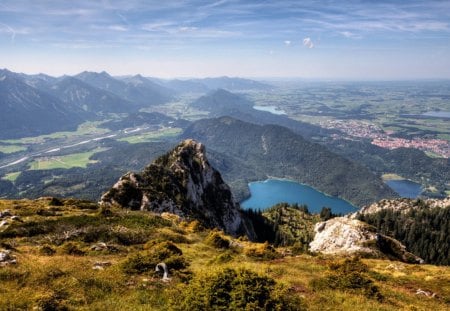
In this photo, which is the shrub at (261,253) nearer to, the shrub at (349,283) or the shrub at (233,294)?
the shrub at (349,283)

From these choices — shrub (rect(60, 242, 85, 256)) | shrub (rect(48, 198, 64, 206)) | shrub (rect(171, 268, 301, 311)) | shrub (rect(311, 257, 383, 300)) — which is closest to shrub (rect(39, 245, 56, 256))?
shrub (rect(60, 242, 85, 256))

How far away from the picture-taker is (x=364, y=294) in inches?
1281

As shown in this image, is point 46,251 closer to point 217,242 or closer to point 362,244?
point 217,242

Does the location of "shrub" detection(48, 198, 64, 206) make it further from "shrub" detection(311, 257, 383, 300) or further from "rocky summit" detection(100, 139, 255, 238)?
"shrub" detection(311, 257, 383, 300)

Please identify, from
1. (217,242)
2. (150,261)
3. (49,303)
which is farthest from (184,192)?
(49,303)

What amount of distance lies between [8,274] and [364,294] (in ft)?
105

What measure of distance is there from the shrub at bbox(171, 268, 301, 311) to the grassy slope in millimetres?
2926

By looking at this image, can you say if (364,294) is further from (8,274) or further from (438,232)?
(438,232)

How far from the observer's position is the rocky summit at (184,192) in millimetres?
95125

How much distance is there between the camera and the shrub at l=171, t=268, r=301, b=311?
22938 mm

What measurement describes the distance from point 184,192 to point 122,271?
86491 millimetres

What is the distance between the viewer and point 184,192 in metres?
120

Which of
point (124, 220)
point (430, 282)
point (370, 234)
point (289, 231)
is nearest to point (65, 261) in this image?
point (124, 220)

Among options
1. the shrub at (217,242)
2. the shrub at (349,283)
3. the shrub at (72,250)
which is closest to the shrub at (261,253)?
the shrub at (217,242)
